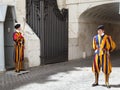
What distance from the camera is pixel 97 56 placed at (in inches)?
286

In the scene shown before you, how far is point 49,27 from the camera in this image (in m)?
12.2

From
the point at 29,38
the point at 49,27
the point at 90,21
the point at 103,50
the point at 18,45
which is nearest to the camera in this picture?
the point at 103,50

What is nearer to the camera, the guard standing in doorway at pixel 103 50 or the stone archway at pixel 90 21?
the guard standing in doorway at pixel 103 50

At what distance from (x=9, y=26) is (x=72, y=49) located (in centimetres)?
413

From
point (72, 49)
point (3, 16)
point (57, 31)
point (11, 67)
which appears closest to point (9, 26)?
point (3, 16)

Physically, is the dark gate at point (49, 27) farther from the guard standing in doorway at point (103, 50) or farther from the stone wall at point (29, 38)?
the guard standing in doorway at point (103, 50)

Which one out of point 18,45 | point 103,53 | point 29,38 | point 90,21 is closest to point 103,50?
point 103,53

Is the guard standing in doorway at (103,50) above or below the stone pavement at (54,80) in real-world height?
above

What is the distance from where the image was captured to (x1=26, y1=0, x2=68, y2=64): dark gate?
11852 millimetres

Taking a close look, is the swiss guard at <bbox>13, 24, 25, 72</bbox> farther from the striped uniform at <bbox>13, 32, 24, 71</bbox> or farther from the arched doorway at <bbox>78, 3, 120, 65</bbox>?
the arched doorway at <bbox>78, 3, 120, 65</bbox>

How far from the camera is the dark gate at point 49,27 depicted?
11.9 meters

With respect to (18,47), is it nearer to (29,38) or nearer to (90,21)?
(29,38)

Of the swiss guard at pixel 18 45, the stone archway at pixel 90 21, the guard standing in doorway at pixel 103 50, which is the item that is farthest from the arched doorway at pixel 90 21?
the guard standing in doorway at pixel 103 50

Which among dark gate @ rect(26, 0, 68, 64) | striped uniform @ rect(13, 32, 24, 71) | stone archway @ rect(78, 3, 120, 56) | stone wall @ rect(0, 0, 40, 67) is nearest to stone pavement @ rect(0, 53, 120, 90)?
striped uniform @ rect(13, 32, 24, 71)
